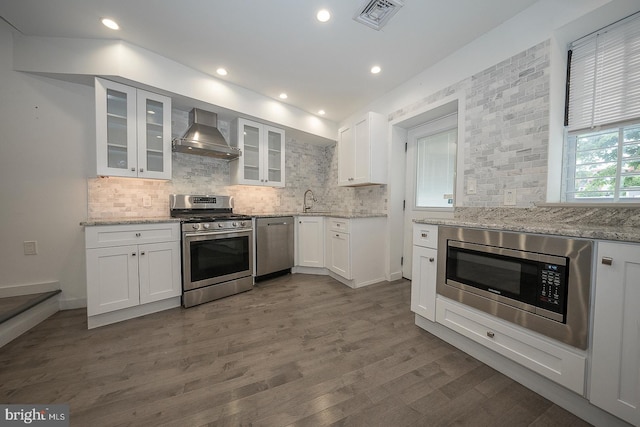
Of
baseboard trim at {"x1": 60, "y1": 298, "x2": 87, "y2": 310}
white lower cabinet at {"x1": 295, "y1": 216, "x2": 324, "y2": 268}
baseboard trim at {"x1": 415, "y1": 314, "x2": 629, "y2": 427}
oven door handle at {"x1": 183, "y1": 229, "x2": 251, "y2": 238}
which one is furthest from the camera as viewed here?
white lower cabinet at {"x1": 295, "y1": 216, "x2": 324, "y2": 268}

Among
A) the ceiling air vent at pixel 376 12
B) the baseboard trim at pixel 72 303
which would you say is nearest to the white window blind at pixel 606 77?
the ceiling air vent at pixel 376 12

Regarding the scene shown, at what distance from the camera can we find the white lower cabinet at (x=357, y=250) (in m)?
2.94

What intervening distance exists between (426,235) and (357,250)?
119cm

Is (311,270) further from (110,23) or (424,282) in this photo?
(110,23)

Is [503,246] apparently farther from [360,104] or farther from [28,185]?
[28,185]

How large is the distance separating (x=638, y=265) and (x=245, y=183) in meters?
3.50

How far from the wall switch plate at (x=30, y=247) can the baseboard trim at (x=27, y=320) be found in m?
0.51

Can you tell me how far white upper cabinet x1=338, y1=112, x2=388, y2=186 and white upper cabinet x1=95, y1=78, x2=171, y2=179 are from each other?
95.8 inches

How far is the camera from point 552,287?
1.21 meters

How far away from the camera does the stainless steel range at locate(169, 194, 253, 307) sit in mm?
2404

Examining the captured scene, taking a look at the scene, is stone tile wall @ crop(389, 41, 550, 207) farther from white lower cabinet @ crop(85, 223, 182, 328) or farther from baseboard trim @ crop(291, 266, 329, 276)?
white lower cabinet @ crop(85, 223, 182, 328)

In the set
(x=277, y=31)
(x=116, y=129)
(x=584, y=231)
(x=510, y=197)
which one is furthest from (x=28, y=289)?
(x=510, y=197)

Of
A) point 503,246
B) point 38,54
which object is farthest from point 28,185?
point 503,246

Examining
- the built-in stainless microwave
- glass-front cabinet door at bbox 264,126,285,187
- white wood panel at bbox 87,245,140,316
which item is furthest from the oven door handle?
the built-in stainless microwave
